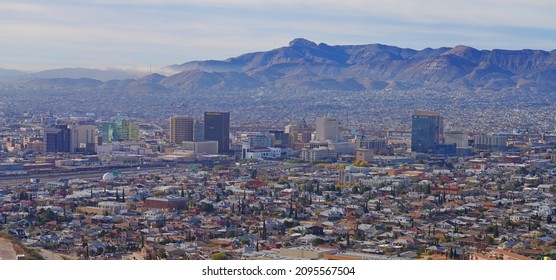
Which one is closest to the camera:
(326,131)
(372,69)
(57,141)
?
(57,141)

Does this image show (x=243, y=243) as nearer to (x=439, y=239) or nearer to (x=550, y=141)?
(x=439, y=239)

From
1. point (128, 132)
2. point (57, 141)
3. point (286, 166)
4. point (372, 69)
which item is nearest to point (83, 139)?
point (57, 141)

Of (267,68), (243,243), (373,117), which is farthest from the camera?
(267,68)

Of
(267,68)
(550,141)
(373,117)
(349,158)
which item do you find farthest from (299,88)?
(349,158)

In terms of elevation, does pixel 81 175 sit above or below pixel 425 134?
below

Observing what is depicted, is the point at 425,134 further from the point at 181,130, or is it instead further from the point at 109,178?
the point at 109,178

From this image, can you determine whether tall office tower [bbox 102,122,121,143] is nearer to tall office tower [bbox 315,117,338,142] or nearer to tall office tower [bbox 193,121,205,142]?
tall office tower [bbox 193,121,205,142]

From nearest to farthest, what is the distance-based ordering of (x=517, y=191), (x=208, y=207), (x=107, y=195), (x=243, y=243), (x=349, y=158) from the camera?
1. (x=243, y=243)
2. (x=208, y=207)
3. (x=107, y=195)
4. (x=517, y=191)
5. (x=349, y=158)
